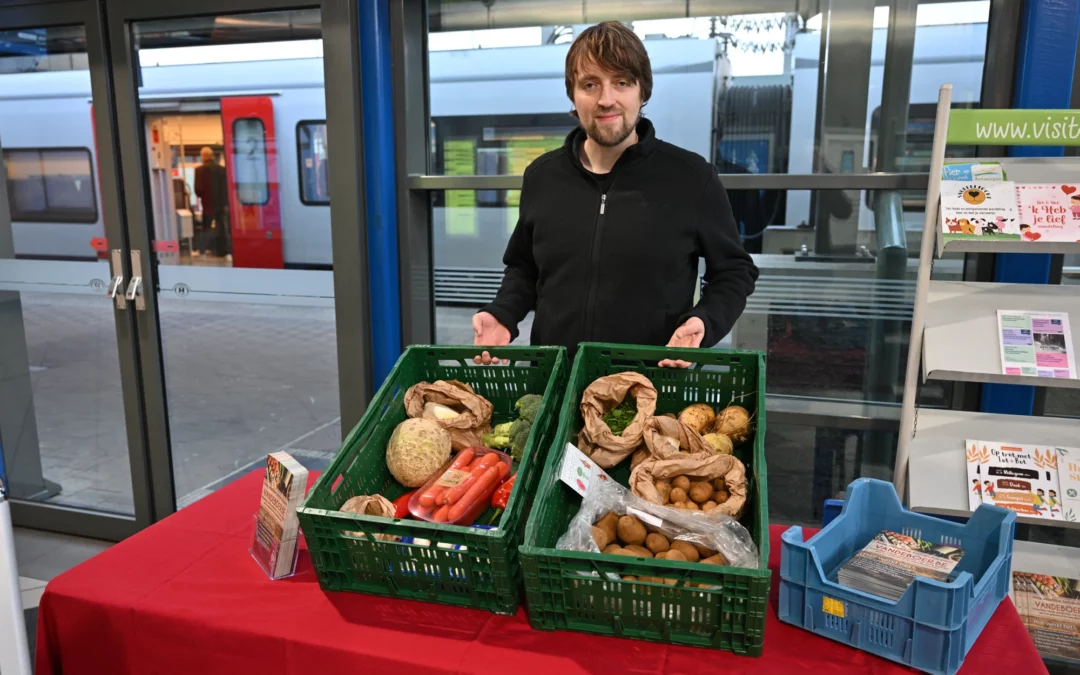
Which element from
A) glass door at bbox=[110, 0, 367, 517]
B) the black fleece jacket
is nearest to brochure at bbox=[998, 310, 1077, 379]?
the black fleece jacket

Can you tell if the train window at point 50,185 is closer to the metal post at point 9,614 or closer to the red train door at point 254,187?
the red train door at point 254,187

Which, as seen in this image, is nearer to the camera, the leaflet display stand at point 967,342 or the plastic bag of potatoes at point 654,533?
the plastic bag of potatoes at point 654,533

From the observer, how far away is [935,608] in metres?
1.10

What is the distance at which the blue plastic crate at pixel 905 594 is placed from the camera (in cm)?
110

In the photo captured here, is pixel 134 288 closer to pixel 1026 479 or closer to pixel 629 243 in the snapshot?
pixel 629 243

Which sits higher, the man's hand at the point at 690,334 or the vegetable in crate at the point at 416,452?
the man's hand at the point at 690,334

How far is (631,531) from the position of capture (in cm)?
129

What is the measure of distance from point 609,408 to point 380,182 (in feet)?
6.34

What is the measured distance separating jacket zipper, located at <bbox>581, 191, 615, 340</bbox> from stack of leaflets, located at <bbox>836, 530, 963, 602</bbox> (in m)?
0.86

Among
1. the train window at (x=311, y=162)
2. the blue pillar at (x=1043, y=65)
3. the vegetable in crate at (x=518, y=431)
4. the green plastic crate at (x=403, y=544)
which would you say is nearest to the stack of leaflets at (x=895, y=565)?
the green plastic crate at (x=403, y=544)

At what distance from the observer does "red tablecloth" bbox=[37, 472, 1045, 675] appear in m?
1.16

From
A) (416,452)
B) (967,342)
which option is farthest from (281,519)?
(967,342)

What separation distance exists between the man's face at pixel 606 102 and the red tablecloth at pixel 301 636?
99cm

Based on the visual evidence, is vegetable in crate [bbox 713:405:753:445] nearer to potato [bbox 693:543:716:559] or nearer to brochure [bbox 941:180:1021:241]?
potato [bbox 693:543:716:559]
